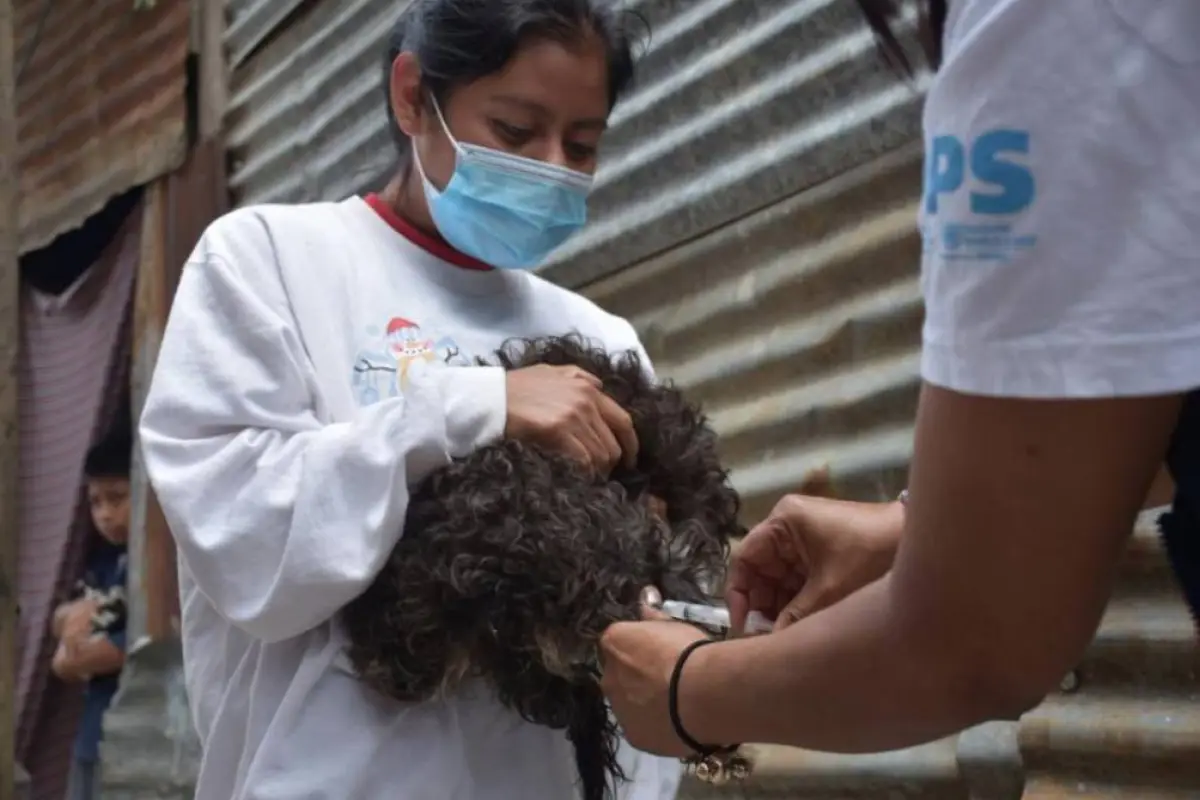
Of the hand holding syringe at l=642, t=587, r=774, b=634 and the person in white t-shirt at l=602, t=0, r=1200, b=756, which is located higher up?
the person in white t-shirt at l=602, t=0, r=1200, b=756

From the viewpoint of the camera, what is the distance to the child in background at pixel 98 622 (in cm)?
607

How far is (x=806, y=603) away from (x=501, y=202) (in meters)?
0.90

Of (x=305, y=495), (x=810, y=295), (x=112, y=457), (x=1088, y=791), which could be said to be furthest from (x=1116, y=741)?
(x=112, y=457)

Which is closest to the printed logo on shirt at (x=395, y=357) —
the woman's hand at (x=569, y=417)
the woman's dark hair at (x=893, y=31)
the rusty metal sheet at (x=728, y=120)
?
the woman's hand at (x=569, y=417)

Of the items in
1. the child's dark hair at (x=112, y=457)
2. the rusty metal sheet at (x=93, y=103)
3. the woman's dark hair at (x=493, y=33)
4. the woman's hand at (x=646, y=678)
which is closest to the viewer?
the woman's hand at (x=646, y=678)

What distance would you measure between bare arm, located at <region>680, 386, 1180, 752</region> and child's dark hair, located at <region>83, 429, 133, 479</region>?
577 centimetres

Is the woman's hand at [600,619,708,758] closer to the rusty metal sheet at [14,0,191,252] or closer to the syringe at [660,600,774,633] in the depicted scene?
the syringe at [660,600,774,633]

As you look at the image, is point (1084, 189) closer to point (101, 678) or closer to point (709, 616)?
point (709, 616)

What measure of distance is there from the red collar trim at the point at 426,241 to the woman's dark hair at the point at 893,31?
1036mm

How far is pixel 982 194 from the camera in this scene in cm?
88

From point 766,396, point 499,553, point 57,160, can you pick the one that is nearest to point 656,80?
point 766,396

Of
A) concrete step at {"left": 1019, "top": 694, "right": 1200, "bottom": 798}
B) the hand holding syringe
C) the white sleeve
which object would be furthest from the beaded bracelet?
concrete step at {"left": 1019, "top": 694, "right": 1200, "bottom": 798}

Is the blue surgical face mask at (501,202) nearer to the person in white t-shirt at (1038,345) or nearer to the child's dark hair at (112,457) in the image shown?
the person in white t-shirt at (1038,345)

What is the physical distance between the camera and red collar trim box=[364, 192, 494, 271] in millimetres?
2127
